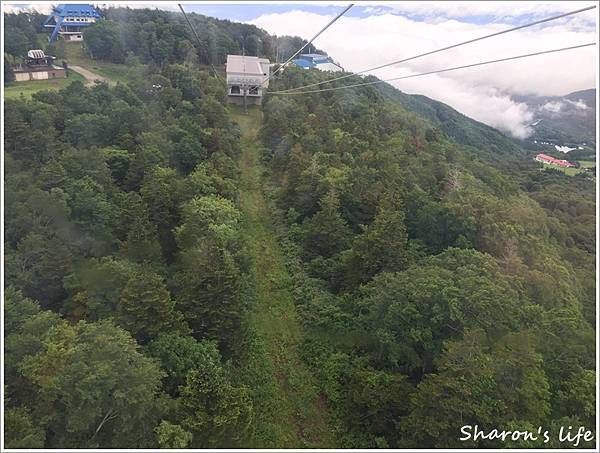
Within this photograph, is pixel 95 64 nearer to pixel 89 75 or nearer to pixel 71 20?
pixel 89 75

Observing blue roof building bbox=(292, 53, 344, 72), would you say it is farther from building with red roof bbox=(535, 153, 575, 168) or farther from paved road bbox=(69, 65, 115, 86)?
building with red roof bbox=(535, 153, 575, 168)

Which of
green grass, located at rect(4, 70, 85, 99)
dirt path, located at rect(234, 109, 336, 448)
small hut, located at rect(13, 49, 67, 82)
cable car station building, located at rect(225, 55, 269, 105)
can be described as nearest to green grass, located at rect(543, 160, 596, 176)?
dirt path, located at rect(234, 109, 336, 448)

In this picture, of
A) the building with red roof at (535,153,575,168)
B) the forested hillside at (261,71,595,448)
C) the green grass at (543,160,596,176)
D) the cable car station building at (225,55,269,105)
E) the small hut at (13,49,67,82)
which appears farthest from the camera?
the cable car station building at (225,55,269,105)

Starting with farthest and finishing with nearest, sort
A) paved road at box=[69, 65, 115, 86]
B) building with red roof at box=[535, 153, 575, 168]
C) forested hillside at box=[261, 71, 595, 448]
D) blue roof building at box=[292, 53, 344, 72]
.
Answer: blue roof building at box=[292, 53, 344, 72]
building with red roof at box=[535, 153, 575, 168]
paved road at box=[69, 65, 115, 86]
forested hillside at box=[261, 71, 595, 448]

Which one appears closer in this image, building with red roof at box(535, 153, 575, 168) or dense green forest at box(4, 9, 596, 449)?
dense green forest at box(4, 9, 596, 449)

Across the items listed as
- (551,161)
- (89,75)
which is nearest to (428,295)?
(551,161)

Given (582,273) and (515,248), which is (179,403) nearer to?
(515,248)

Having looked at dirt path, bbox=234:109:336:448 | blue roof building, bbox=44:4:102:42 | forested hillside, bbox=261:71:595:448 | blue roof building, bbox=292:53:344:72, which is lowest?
dirt path, bbox=234:109:336:448

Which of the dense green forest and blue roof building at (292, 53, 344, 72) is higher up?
blue roof building at (292, 53, 344, 72)
